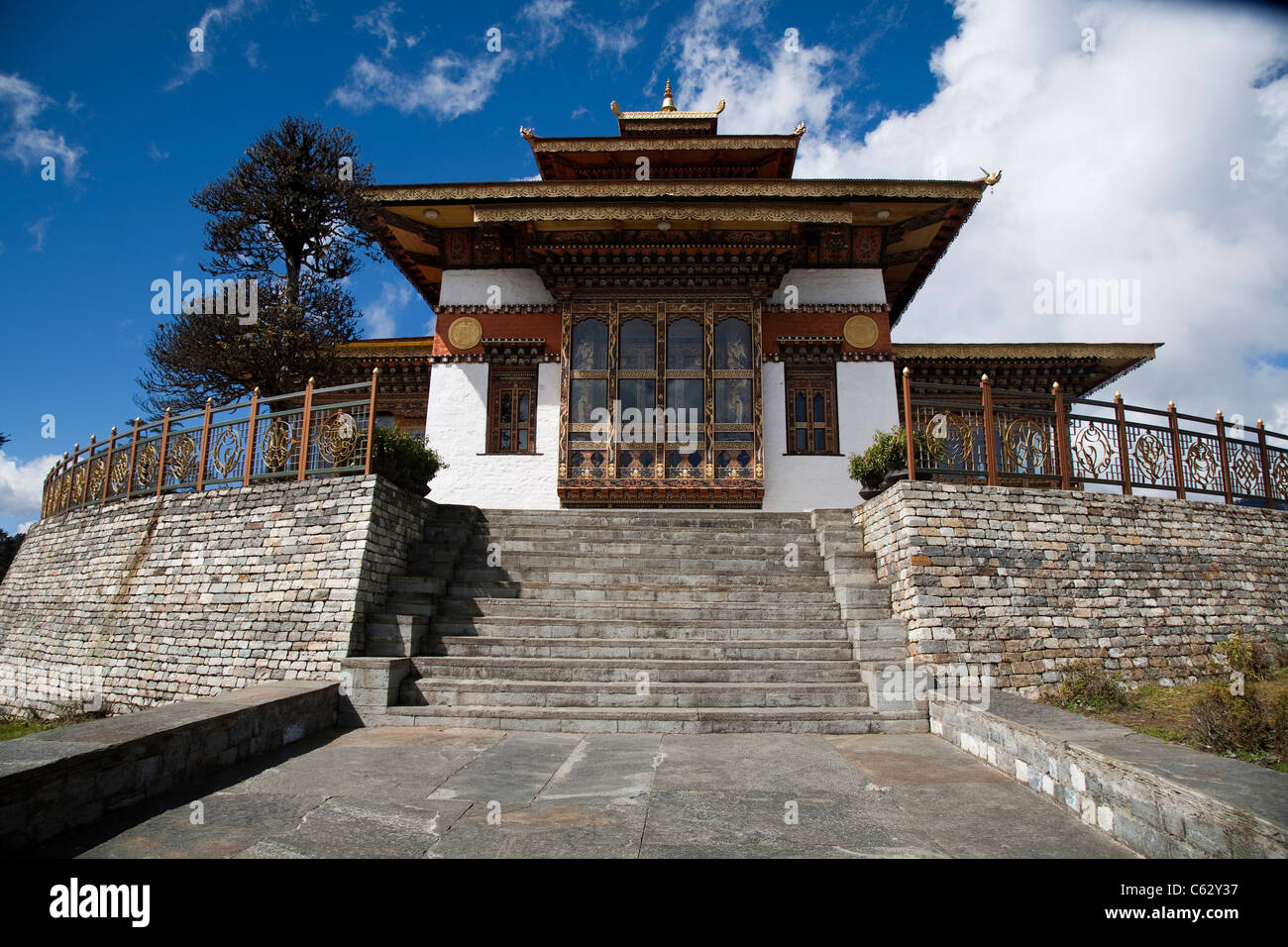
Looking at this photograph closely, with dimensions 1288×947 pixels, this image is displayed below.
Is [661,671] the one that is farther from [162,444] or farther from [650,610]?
[162,444]

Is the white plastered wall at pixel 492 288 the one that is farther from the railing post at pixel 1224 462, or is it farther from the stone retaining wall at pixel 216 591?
the railing post at pixel 1224 462

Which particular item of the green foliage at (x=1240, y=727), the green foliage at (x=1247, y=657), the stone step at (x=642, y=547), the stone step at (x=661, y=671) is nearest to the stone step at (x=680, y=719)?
the stone step at (x=661, y=671)

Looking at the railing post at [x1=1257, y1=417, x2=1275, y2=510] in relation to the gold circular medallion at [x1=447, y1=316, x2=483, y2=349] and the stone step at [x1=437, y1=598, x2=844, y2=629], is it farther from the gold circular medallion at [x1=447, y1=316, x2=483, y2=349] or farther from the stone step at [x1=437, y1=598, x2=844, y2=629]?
the gold circular medallion at [x1=447, y1=316, x2=483, y2=349]

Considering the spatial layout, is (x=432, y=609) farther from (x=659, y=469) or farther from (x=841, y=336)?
(x=841, y=336)

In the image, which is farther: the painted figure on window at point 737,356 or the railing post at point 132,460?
the painted figure on window at point 737,356

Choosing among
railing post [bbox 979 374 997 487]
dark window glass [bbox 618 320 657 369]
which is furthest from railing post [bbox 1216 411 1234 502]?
dark window glass [bbox 618 320 657 369]

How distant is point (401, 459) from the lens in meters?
10.5

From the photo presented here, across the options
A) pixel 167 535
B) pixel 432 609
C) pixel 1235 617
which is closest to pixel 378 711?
pixel 432 609

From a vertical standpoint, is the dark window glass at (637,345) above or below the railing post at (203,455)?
above

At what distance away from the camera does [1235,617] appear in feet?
33.4

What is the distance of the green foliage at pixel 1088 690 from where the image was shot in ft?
26.4

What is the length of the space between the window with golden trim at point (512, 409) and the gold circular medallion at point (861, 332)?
6.91m
